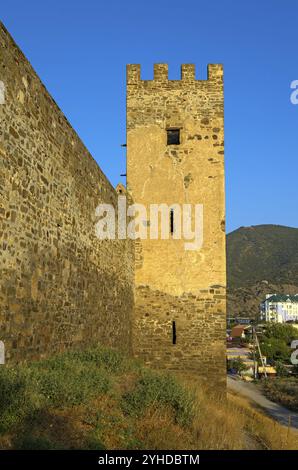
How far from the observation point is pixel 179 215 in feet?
48.0

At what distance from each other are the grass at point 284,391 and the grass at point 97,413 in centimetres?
2466

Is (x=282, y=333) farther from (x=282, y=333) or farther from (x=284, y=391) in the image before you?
(x=284, y=391)

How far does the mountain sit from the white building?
2063mm

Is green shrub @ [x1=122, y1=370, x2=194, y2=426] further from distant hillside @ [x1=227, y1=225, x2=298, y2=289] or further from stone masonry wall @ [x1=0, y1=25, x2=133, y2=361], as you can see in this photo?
distant hillside @ [x1=227, y1=225, x2=298, y2=289]

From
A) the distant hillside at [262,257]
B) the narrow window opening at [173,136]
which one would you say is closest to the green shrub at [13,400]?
the narrow window opening at [173,136]

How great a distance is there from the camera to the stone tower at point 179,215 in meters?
14.4

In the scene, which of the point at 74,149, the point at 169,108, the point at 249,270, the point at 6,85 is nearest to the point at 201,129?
the point at 169,108

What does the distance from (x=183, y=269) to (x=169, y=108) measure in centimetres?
480

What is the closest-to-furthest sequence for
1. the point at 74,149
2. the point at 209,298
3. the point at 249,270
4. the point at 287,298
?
the point at 74,149 → the point at 209,298 → the point at 287,298 → the point at 249,270

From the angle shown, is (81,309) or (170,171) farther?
(170,171)

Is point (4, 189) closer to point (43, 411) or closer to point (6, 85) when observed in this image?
point (6, 85)

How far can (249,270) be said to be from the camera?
13000 centimetres

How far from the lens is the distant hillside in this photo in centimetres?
12712

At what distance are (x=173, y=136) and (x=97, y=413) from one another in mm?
10720
